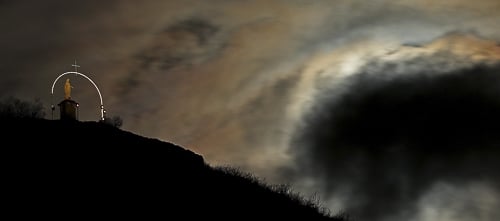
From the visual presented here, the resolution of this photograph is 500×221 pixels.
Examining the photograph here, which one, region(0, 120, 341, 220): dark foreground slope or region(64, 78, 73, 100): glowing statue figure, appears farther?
region(64, 78, 73, 100): glowing statue figure

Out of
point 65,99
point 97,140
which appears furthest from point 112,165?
point 65,99

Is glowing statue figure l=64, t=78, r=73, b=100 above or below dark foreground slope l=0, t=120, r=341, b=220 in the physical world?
above

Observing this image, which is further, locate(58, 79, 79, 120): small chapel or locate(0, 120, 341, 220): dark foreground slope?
locate(58, 79, 79, 120): small chapel

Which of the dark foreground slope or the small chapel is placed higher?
the small chapel

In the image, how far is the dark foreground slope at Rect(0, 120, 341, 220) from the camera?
35875mm

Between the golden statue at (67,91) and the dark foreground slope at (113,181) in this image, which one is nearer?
the dark foreground slope at (113,181)

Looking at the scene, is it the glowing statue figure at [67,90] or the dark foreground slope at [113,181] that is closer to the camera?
the dark foreground slope at [113,181]

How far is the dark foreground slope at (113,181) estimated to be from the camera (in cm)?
3588

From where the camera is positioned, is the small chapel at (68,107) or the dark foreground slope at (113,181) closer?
Result: the dark foreground slope at (113,181)

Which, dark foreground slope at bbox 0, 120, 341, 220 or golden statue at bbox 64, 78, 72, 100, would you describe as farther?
golden statue at bbox 64, 78, 72, 100

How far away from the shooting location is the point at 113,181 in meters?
40.2

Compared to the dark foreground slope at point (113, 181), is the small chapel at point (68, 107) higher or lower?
higher

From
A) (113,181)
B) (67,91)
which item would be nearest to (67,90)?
(67,91)

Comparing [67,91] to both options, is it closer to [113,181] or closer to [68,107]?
[68,107]
